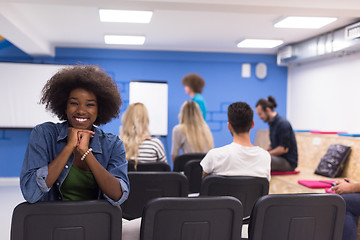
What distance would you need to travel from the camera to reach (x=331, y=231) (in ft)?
5.18

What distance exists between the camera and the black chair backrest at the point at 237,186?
2.17m

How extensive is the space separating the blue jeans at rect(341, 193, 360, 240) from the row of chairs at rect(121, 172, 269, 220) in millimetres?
682

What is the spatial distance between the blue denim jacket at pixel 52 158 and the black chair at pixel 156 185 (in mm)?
689

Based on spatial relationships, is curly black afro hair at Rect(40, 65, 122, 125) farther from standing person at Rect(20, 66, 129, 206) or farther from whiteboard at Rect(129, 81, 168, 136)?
whiteboard at Rect(129, 81, 168, 136)

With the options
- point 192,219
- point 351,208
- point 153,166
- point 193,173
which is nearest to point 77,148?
point 192,219

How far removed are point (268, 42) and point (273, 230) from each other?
16.3 feet

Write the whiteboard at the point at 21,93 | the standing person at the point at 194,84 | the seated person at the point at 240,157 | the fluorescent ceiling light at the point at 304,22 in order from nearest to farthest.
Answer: the seated person at the point at 240,157 → the fluorescent ceiling light at the point at 304,22 → the standing person at the point at 194,84 → the whiteboard at the point at 21,93

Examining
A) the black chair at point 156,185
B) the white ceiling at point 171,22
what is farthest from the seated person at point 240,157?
the white ceiling at point 171,22

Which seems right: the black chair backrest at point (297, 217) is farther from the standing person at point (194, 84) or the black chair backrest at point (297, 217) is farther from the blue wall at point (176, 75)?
the blue wall at point (176, 75)

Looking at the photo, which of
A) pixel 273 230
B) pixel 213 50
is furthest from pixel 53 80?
pixel 213 50

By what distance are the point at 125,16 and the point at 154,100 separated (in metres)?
2.35

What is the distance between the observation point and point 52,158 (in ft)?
5.12

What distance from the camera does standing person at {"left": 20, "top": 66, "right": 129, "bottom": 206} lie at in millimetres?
1429

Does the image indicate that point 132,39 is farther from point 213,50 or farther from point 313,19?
point 313,19
